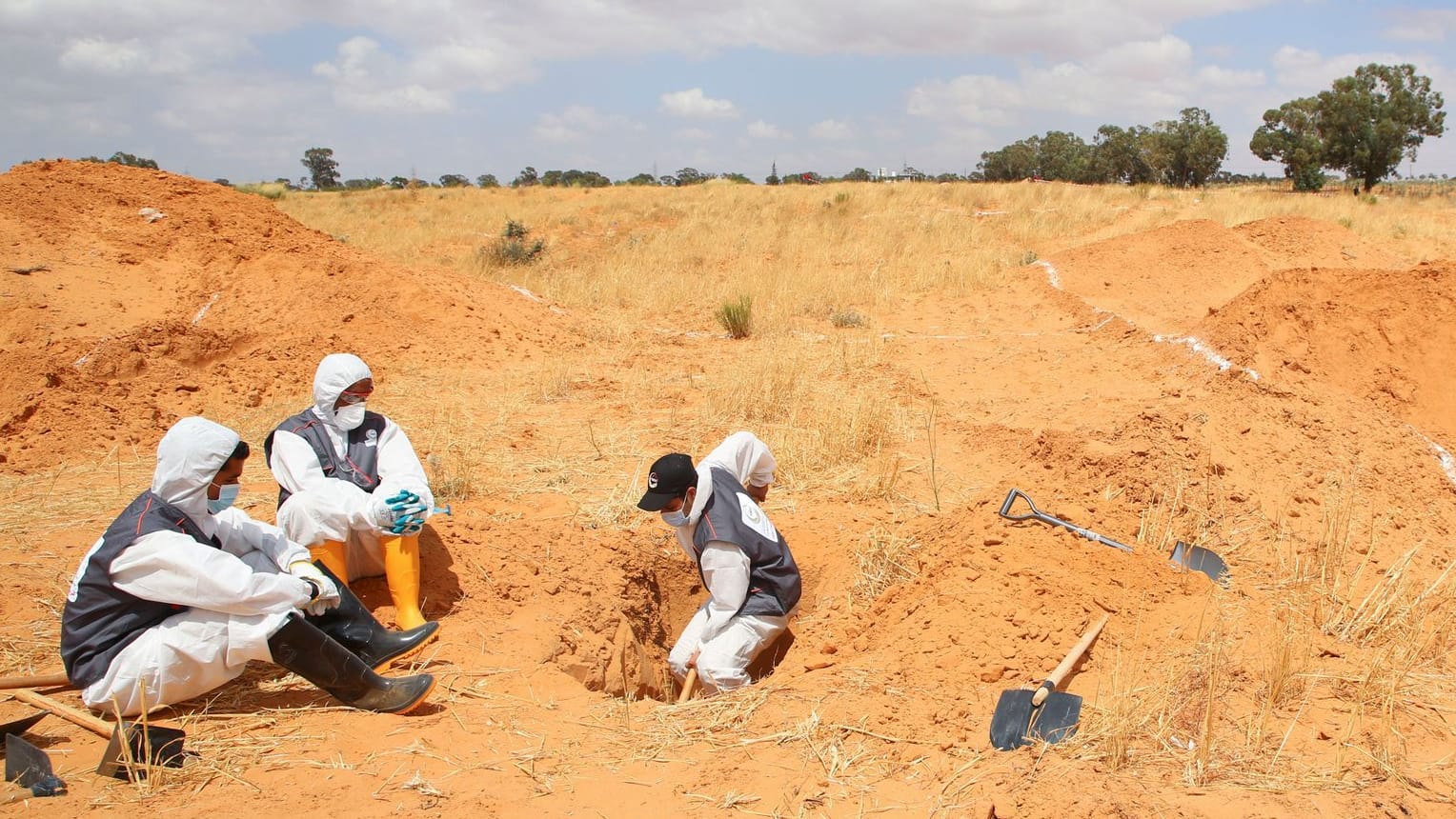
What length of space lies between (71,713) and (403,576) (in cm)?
128

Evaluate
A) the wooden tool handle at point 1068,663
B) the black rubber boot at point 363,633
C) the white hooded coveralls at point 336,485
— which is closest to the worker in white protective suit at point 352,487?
the white hooded coveralls at point 336,485

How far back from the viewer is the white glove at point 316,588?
339 centimetres

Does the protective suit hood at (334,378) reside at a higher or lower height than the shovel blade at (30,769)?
higher

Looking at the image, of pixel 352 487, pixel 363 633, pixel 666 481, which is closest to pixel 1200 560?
pixel 666 481

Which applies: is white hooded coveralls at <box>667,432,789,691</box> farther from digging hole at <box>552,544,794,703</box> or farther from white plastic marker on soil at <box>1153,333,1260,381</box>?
white plastic marker on soil at <box>1153,333,1260,381</box>

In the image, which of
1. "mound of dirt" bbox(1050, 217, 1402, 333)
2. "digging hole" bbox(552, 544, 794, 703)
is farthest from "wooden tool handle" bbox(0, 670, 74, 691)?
"mound of dirt" bbox(1050, 217, 1402, 333)

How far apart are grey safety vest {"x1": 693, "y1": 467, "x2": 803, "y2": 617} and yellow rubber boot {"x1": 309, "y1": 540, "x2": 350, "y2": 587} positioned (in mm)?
1524

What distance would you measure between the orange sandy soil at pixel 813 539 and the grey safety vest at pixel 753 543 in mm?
291

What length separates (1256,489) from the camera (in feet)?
18.9

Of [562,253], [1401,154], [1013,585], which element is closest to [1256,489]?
[1013,585]

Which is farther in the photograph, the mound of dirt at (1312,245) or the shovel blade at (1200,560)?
the mound of dirt at (1312,245)

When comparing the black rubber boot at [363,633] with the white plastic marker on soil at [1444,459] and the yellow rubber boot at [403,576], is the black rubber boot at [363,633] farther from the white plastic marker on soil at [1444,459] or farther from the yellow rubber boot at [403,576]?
the white plastic marker on soil at [1444,459]

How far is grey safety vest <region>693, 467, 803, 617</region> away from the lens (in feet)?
13.5

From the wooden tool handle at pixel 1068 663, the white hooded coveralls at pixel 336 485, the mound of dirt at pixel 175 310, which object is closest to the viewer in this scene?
the wooden tool handle at pixel 1068 663
